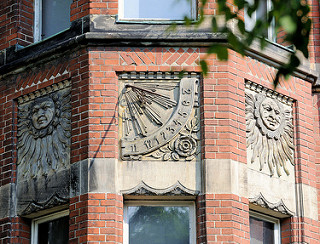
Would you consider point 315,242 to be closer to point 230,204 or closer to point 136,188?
point 230,204

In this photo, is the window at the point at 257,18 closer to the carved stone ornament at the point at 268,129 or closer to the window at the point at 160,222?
the carved stone ornament at the point at 268,129

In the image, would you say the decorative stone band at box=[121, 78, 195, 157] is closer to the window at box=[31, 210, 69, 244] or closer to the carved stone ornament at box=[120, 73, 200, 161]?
the carved stone ornament at box=[120, 73, 200, 161]

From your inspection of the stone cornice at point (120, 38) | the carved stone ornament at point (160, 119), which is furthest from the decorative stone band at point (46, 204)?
the stone cornice at point (120, 38)

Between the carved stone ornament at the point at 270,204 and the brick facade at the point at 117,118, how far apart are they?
0.10 metres

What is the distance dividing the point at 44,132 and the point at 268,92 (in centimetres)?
337

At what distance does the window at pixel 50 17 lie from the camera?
42.8ft

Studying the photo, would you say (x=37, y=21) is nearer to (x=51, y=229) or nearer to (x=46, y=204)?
(x=46, y=204)

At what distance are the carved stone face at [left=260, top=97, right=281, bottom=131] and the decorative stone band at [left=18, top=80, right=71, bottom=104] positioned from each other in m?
2.88

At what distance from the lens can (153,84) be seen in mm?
11984

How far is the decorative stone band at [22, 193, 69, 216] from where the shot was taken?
1172cm

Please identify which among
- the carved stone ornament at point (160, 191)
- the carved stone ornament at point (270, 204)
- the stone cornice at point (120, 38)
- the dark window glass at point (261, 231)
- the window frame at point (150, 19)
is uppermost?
the window frame at point (150, 19)

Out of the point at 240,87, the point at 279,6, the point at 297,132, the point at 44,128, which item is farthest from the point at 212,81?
the point at 279,6

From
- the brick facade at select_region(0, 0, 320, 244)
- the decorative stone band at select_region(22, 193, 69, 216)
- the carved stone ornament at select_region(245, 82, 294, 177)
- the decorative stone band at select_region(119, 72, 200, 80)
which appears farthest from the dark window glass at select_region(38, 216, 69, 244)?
the carved stone ornament at select_region(245, 82, 294, 177)

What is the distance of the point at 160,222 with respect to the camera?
11.6 m
